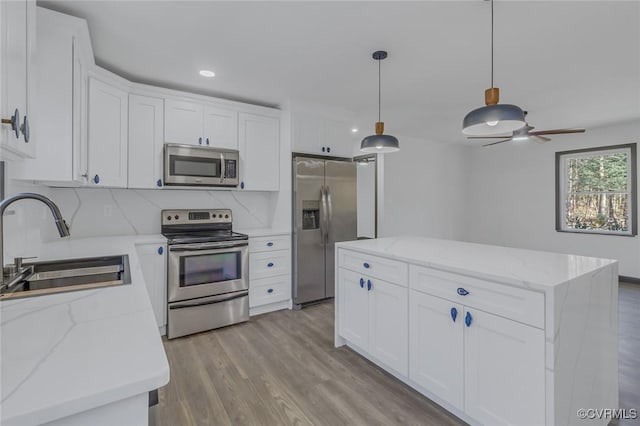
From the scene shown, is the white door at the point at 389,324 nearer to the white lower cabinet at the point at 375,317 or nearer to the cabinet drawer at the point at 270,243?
the white lower cabinet at the point at 375,317

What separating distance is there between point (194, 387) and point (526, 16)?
3.36 meters

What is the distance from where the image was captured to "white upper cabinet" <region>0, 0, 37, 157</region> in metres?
0.93

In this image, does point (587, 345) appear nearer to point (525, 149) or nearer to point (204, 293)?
point (204, 293)

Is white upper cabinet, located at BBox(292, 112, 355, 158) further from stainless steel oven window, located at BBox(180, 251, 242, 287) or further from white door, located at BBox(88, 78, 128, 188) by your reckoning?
white door, located at BBox(88, 78, 128, 188)

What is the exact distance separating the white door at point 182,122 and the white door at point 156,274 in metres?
1.12

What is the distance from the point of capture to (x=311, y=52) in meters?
2.54

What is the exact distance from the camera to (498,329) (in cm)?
157

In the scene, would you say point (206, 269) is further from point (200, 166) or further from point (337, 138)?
point (337, 138)

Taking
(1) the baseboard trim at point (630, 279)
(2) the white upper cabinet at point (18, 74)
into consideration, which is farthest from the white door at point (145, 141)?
(1) the baseboard trim at point (630, 279)

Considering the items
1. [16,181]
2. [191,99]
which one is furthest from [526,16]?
[16,181]

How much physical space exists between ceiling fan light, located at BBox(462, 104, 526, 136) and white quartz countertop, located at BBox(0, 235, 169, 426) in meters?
1.68

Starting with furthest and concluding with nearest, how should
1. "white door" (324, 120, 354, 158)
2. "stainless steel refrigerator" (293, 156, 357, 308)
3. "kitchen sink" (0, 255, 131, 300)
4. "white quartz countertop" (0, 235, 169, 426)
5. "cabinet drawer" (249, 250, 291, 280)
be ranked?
"white door" (324, 120, 354, 158), "stainless steel refrigerator" (293, 156, 357, 308), "cabinet drawer" (249, 250, 291, 280), "kitchen sink" (0, 255, 131, 300), "white quartz countertop" (0, 235, 169, 426)

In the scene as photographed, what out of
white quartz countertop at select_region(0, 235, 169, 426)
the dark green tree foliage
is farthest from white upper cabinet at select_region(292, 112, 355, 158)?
the dark green tree foliage

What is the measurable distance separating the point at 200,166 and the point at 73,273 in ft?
5.66
